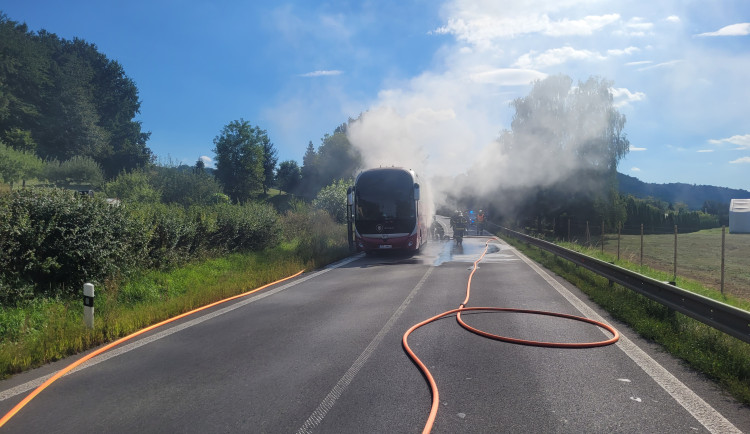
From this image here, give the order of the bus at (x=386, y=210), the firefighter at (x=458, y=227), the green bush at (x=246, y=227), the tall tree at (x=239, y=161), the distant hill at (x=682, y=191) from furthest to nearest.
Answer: the distant hill at (x=682, y=191) → the tall tree at (x=239, y=161) → the firefighter at (x=458, y=227) → the bus at (x=386, y=210) → the green bush at (x=246, y=227)

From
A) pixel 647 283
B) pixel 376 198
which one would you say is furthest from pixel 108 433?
pixel 376 198

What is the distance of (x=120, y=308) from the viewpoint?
8.34 meters

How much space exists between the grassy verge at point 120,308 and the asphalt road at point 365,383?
17.4 inches

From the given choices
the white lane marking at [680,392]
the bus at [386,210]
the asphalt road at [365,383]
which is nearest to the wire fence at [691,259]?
the white lane marking at [680,392]

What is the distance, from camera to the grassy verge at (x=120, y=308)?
580cm

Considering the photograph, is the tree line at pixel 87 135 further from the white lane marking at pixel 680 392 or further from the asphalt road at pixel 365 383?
the white lane marking at pixel 680 392

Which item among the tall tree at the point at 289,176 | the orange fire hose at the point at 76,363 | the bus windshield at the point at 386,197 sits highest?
the tall tree at the point at 289,176

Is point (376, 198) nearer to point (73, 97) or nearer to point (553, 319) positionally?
point (553, 319)

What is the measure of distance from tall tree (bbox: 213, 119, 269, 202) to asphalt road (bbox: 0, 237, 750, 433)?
8151 cm

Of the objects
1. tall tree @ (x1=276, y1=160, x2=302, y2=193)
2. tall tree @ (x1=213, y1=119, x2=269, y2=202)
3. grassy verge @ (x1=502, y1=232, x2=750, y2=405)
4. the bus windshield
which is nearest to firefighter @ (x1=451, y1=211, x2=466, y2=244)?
the bus windshield

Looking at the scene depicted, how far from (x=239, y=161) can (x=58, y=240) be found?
81753mm

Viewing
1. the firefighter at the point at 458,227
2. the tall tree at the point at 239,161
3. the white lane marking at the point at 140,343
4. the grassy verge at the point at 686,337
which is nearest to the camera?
the white lane marking at the point at 140,343

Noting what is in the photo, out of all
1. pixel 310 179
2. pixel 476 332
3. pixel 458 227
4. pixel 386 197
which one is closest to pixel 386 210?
pixel 386 197

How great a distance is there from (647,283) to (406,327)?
440 cm
